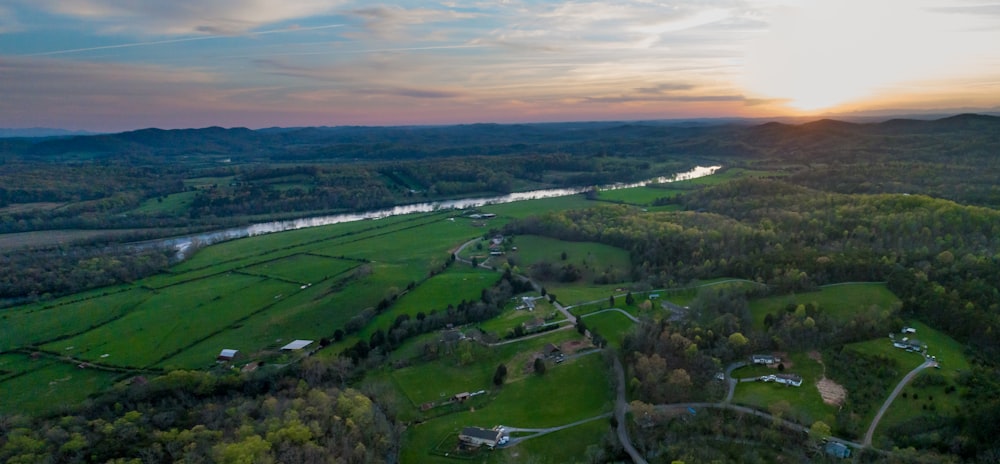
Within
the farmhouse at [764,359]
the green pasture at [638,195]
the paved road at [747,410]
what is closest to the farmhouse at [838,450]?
the paved road at [747,410]

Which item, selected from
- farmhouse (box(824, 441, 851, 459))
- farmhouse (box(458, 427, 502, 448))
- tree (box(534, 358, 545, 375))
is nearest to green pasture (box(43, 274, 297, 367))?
farmhouse (box(458, 427, 502, 448))

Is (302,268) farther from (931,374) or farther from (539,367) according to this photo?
(931,374)

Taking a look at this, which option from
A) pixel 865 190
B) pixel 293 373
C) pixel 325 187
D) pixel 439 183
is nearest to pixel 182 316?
pixel 293 373

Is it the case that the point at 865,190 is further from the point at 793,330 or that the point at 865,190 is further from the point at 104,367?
the point at 104,367

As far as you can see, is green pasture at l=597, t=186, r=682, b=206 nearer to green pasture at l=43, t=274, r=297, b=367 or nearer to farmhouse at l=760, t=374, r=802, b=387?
farmhouse at l=760, t=374, r=802, b=387

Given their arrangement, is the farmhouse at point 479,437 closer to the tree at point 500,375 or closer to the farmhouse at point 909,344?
the tree at point 500,375
